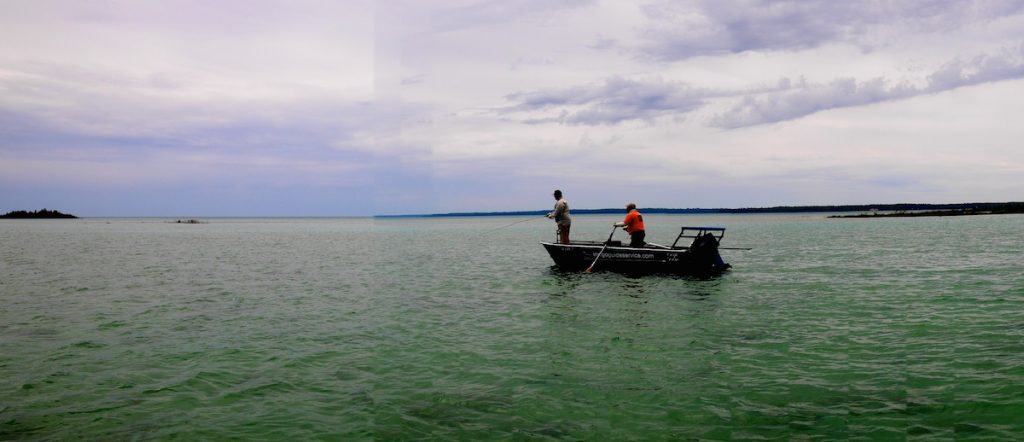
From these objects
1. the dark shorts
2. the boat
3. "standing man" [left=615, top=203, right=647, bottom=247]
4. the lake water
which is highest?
"standing man" [left=615, top=203, right=647, bottom=247]

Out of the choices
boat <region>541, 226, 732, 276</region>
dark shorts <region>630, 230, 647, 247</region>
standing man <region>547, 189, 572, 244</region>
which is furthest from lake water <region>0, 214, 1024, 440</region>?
standing man <region>547, 189, 572, 244</region>

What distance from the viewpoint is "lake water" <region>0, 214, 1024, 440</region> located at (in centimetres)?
815

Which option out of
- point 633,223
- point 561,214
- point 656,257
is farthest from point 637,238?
point 561,214

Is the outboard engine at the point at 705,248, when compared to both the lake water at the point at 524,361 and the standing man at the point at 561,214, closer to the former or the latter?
the lake water at the point at 524,361

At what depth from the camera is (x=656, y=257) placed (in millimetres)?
24969

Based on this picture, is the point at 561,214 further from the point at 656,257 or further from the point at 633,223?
the point at 656,257

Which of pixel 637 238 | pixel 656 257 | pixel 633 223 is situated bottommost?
pixel 656 257

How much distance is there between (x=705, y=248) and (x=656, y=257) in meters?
2.06

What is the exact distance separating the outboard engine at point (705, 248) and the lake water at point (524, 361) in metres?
2.29

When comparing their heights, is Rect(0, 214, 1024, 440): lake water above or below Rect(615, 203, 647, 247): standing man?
below

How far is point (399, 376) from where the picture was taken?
34.5ft

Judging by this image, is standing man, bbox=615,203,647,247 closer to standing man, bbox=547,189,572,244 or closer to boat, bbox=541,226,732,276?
boat, bbox=541,226,732,276

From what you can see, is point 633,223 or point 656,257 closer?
point 656,257

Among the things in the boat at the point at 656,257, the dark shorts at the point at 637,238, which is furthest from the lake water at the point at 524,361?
the dark shorts at the point at 637,238
